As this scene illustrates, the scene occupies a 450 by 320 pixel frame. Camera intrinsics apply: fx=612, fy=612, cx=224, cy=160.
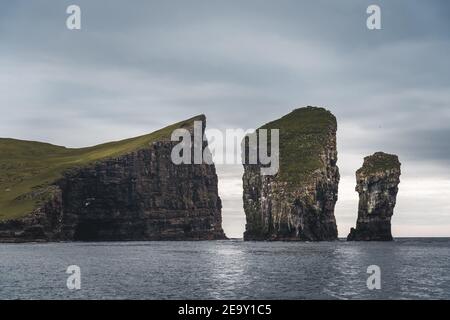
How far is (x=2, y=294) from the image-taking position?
3029 inches

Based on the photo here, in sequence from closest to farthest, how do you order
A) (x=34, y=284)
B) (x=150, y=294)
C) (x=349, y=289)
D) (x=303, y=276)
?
(x=150, y=294)
(x=349, y=289)
(x=34, y=284)
(x=303, y=276)

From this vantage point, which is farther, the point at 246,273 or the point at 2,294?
the point at 246,273

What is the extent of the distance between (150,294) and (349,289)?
26512mm

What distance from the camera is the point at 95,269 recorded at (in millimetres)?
113188
